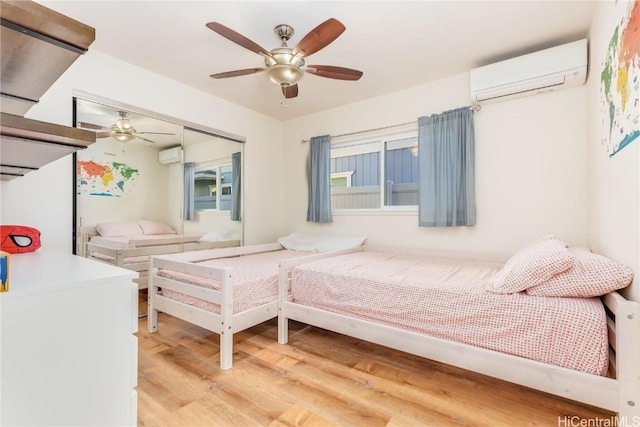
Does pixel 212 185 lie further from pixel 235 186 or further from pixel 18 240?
pixel 18 240

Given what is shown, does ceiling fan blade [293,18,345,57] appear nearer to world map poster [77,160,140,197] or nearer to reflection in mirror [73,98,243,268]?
reflection in mirror [73,98,243,268]

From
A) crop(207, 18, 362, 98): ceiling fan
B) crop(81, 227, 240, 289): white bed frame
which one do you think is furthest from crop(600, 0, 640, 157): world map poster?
crop(81, 227, 240, 289): white bed frame

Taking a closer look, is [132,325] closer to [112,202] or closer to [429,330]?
[429,330]

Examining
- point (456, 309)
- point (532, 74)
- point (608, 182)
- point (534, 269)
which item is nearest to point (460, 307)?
point (456, 309)

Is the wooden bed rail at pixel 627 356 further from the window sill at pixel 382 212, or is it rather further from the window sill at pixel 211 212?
the window sill at pixel 211 212

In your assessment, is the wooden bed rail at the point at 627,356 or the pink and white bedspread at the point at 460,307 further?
the pink and white bedspread at the point at 460,307

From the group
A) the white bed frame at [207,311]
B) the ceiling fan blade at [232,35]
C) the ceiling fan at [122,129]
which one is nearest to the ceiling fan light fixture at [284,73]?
the ceiling fan blade at [232,35]

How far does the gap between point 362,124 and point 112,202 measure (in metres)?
2.60

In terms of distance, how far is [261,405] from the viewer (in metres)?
1.51

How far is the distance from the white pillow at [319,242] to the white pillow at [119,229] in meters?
1.53

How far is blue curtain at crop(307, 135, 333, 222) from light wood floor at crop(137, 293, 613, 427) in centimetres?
172

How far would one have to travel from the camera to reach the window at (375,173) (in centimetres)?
316

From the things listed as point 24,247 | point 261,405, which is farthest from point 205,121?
point 261,405

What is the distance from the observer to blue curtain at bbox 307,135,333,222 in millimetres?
3580
